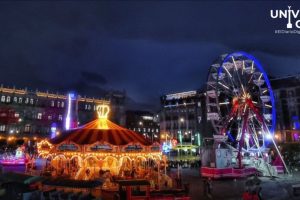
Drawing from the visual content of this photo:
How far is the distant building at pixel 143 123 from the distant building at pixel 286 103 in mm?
56688

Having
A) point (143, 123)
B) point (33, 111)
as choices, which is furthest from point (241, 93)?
point (143, 123)

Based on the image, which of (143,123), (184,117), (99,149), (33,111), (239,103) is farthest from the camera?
(143,123)

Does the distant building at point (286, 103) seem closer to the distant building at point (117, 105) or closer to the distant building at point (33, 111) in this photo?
the distant building at point (33, 111)

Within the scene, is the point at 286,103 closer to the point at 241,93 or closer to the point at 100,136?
the point at 241,93

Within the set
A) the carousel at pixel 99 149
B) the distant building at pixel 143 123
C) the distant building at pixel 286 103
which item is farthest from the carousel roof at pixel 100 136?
the distant building at pixel 143 123

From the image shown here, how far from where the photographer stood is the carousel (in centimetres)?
2220

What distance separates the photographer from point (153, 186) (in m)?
21.7

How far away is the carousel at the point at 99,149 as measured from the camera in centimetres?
2220

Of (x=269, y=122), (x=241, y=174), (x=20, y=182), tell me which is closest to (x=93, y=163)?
(x=20, y=182)

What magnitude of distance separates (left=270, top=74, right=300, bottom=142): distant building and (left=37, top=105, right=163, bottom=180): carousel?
50.2 m

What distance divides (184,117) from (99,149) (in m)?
68.7

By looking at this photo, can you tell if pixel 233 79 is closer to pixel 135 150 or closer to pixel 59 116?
pixel 135 150

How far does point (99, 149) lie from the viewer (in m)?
22.0

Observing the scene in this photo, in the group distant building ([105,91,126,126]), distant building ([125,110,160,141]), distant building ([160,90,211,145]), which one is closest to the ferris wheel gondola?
distant building ([160,90,211,145])
